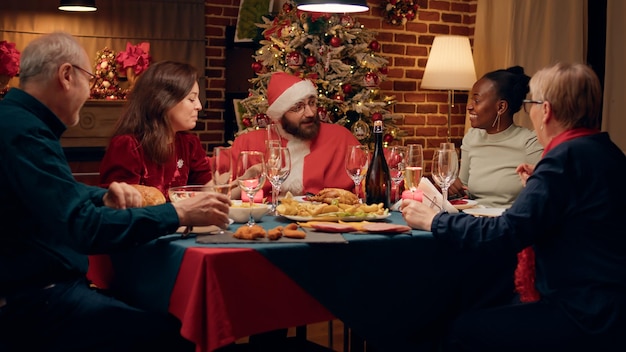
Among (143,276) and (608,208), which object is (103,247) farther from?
(608,208)

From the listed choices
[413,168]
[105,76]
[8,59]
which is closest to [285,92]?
[413,168]

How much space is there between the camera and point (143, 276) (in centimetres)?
236

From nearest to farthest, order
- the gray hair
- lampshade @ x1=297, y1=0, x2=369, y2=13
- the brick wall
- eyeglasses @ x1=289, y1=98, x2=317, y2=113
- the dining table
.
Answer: the dining table < the gray hair < lampshade @ x1=297, y1=0, x2=369, y2=13 < eyeglasses @ x1=289, y1=98, x2=317, y2=113 < the brick wall

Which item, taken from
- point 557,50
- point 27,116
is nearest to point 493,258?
point 27,116

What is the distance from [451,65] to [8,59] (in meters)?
3.32

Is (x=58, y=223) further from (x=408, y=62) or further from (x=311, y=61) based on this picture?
(x=408, y=62)

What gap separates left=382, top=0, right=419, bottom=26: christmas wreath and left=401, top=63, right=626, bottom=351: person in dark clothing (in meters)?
4.10

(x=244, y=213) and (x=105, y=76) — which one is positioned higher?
(x=105, y=76)

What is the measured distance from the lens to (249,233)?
7.42ft

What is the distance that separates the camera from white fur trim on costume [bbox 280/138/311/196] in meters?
4.41

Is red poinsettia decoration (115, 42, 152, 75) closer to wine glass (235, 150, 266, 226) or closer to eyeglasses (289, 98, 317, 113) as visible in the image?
eyeglasses (289, 98, 317, 113)

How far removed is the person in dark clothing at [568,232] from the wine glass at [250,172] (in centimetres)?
58

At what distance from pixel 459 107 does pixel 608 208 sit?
4704 mm

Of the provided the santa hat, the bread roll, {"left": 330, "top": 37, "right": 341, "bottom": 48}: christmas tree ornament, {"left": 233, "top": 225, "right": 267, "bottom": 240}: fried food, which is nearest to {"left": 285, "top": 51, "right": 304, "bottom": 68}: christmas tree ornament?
{"left": 330, "top": 37, "right": 341, "bottom": 48}: christmas tree ornament
